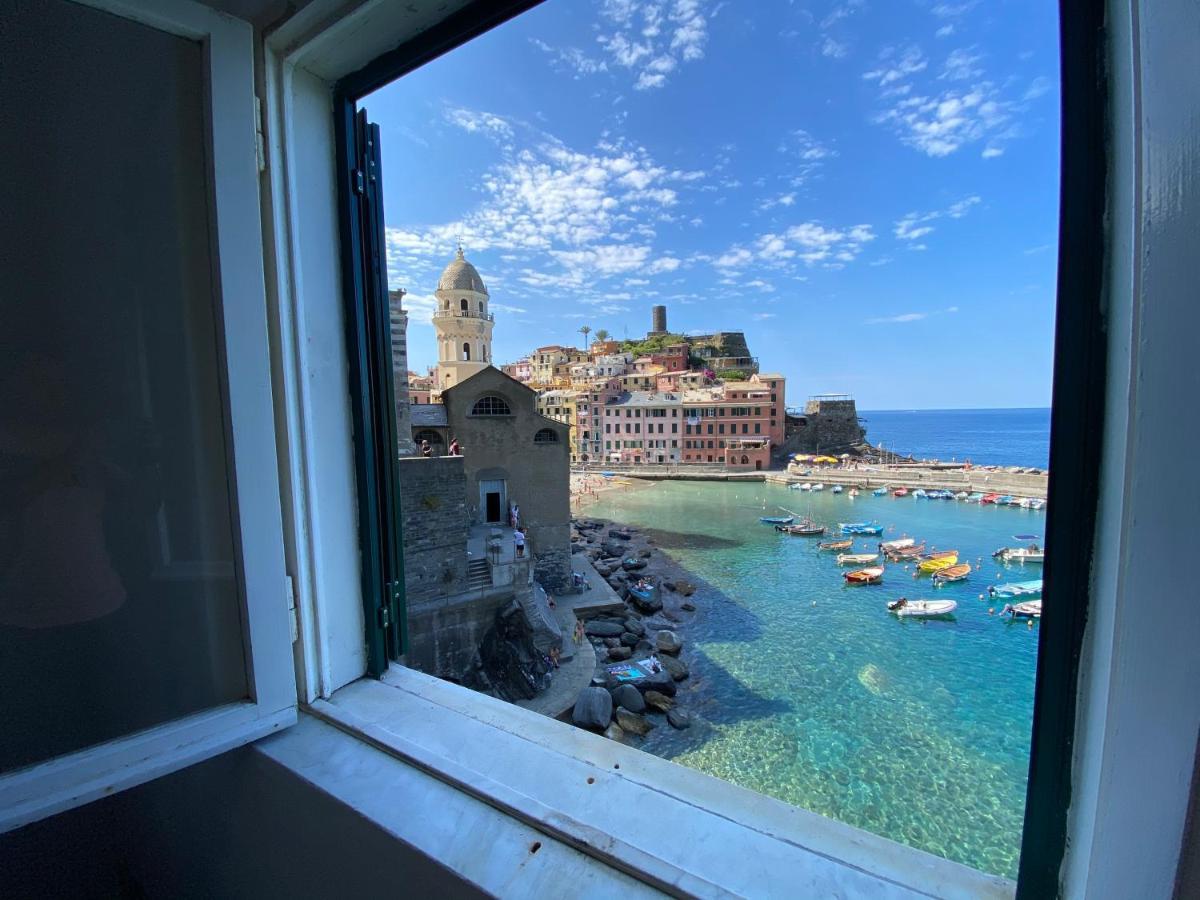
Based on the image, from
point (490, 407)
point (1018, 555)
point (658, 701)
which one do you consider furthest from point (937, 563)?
point (490, 407)

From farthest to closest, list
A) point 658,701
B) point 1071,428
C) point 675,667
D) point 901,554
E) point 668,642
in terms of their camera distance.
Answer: point 901,554 → point 668,642 → point 675,667 → point 658,701 → point 1071,428

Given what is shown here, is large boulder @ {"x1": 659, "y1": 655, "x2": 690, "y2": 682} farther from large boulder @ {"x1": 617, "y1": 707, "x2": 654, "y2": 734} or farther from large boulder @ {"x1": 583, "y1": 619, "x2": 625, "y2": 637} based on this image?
large boulder @ {"x1": 617, "y1": 707, "x2": 654, "y2": 734}

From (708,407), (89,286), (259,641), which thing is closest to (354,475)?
(259,641)

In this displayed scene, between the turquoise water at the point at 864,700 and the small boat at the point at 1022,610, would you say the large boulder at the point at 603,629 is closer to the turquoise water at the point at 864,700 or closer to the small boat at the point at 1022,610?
the turquoise water at the point at 864,700

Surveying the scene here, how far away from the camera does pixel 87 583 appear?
2.04 feet

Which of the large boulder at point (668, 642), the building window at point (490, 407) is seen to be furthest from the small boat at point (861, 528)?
the building window at point (490, 407)

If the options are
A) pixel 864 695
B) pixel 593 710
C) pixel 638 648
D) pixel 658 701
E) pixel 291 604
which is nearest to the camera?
pixel 291 604

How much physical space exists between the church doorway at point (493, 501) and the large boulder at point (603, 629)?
250 centimetres

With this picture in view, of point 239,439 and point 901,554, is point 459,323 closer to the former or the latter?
point 901,554

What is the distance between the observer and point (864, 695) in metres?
7.42

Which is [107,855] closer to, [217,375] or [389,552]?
[389,552]

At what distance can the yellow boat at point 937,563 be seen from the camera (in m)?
12.2

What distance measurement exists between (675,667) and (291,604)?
7.97m

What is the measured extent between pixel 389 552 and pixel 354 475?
0.47 ft
